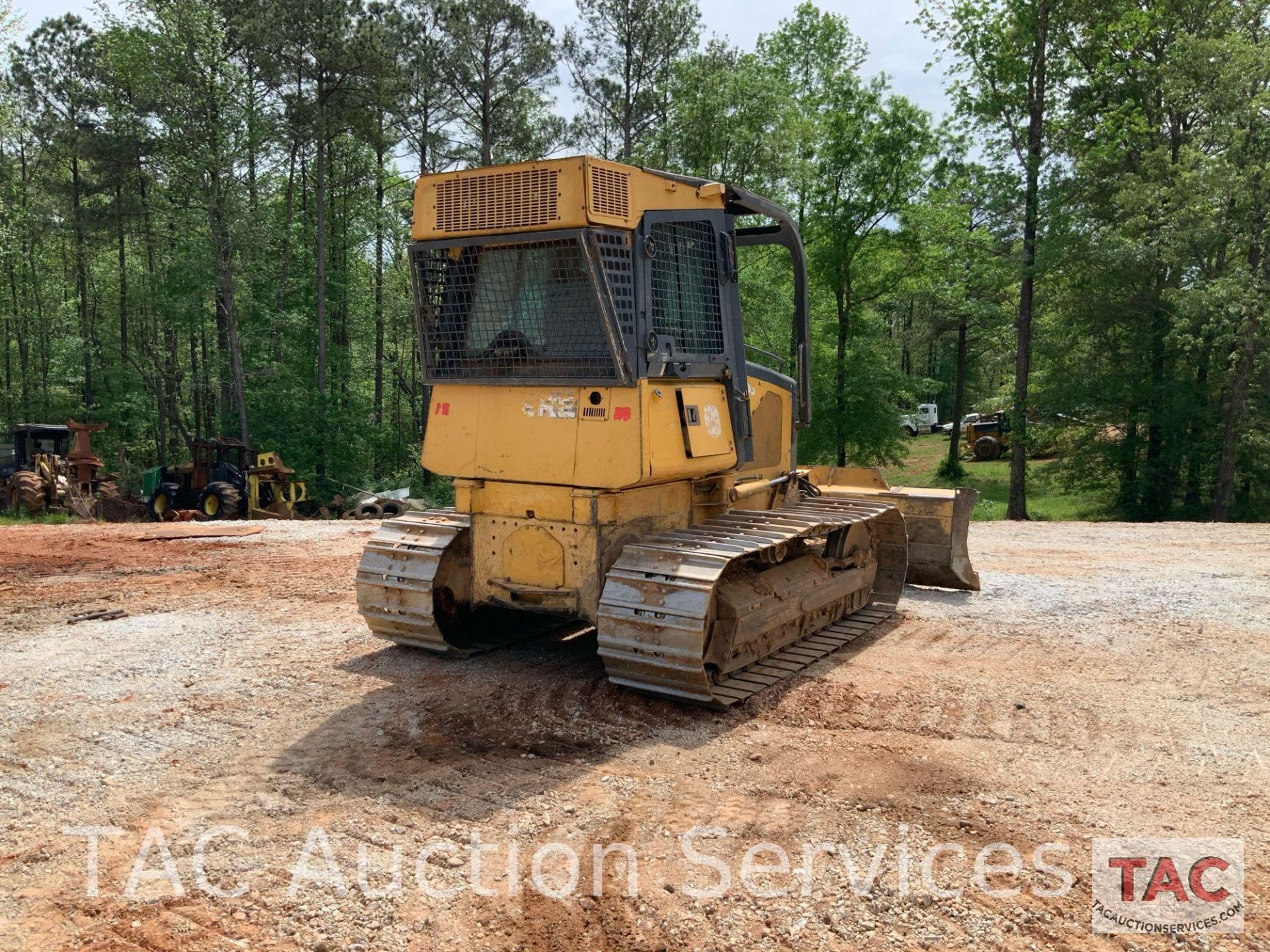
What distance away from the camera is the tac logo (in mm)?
3408

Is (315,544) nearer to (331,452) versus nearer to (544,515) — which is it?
(544,515)

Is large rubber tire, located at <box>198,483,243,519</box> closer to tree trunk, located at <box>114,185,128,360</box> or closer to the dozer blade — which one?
the dozer blade

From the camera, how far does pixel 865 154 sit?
75.3 feet

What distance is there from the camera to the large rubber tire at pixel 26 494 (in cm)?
2000

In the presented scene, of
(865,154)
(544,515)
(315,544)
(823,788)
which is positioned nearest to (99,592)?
(315,544)

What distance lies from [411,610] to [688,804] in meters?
2.86

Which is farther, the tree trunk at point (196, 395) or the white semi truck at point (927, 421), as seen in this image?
the white semi truck at point (927, 421)

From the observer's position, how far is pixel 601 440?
5.86 metres

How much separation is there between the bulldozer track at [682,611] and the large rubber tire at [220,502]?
15734 millimetres

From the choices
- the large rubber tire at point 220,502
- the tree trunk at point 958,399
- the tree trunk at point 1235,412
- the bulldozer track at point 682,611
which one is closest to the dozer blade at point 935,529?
the bulldozer track at point 682,611

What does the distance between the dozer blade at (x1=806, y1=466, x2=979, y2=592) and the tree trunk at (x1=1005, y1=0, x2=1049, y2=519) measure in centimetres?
1273

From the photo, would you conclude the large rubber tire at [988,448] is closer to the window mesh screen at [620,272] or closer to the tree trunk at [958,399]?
the tree trunk at [958,399]

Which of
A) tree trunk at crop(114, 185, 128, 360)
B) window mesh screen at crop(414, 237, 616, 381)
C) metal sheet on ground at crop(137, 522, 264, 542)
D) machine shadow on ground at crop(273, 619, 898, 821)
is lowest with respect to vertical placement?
machine shadow on ground at crop(273, 619, 898, 821)

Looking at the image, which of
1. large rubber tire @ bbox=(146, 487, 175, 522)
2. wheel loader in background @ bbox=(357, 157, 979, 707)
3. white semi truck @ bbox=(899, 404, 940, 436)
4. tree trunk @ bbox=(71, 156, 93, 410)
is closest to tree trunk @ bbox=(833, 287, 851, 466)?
large rubber tire @ bbox=(146, 487, 175, 522)
